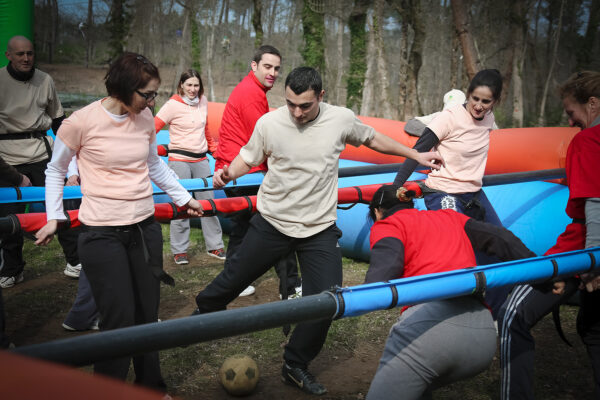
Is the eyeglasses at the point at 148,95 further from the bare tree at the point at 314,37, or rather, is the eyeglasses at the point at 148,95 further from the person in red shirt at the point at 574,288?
the bare tree at the point at 314,37

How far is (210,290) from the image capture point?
12.1 ft

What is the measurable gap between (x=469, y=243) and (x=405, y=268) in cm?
33

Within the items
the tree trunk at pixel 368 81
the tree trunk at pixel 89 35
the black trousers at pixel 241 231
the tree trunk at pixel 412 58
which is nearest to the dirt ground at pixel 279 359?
the black trousers at pixel 241 231

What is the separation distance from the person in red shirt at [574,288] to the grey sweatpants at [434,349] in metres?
0.67

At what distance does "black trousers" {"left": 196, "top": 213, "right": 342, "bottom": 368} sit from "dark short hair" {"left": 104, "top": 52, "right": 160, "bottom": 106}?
110 cm

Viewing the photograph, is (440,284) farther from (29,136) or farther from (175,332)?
(29,136)

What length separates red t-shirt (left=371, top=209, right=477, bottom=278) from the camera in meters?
2.53

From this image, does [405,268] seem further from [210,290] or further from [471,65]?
[471,65]

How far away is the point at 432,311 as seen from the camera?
247cm

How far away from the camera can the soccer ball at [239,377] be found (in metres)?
3.53

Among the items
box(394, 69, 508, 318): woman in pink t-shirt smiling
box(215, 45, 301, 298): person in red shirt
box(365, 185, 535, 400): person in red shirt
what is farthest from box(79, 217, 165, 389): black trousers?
box(394, 69, 508, 318): woman in pink t-shirt smiling

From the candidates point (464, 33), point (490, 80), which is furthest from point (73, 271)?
point (464, 33)

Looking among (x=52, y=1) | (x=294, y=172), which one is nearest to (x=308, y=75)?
(x=294, y=172)

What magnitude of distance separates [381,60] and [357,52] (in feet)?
8.90
